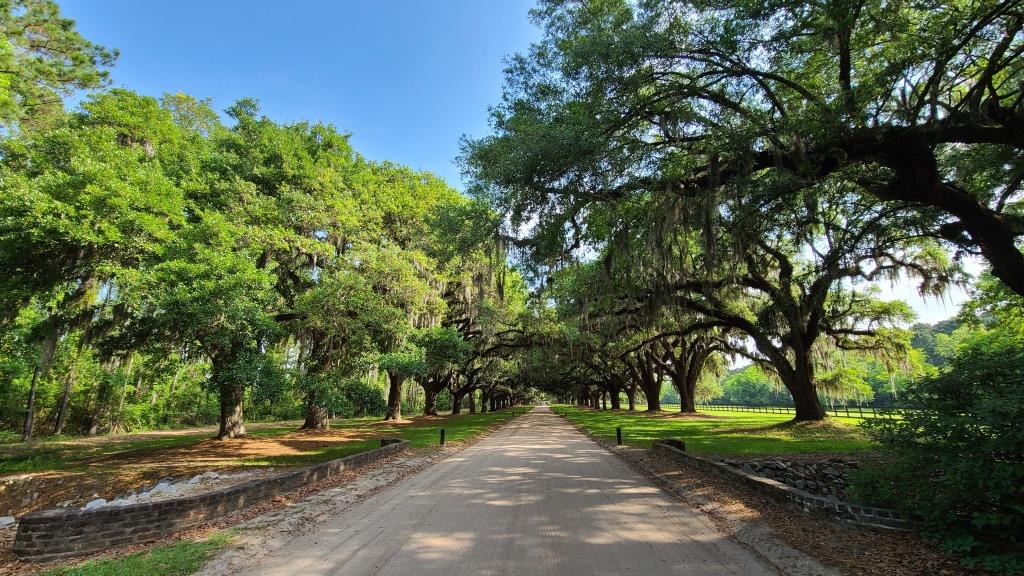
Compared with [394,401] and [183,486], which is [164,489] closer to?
[183,486]

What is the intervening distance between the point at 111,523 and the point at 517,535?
471cm

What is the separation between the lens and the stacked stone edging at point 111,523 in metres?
4.82

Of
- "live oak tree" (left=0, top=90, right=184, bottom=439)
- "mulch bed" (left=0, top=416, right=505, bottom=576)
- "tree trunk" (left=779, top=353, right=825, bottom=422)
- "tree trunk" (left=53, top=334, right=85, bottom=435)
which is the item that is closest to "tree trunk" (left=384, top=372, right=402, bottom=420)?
"live oak tree" (left=0, top=90, right=184, bottom=439)

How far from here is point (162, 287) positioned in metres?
11.4

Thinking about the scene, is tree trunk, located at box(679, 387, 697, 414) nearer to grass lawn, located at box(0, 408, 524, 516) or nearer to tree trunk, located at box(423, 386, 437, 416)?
tree trunk, located at box(423, 386, 437, 416)

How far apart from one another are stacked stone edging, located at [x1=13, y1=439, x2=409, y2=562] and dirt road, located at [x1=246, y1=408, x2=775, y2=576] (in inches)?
66.7

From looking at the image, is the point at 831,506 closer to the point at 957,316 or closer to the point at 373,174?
the point at 957,316

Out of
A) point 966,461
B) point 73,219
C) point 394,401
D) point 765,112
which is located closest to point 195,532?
point 966,461

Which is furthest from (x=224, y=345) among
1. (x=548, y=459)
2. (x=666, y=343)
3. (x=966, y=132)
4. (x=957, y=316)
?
(x=957, y=316)

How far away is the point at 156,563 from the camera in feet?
14.7

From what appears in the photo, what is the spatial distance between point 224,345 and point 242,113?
42.5 feet

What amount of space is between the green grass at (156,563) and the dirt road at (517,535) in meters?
0.74

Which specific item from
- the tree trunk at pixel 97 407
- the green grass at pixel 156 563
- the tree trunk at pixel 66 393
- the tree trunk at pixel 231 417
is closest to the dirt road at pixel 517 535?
the green grass at pixel 156 563

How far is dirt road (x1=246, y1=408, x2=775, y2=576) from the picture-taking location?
4.26 m
